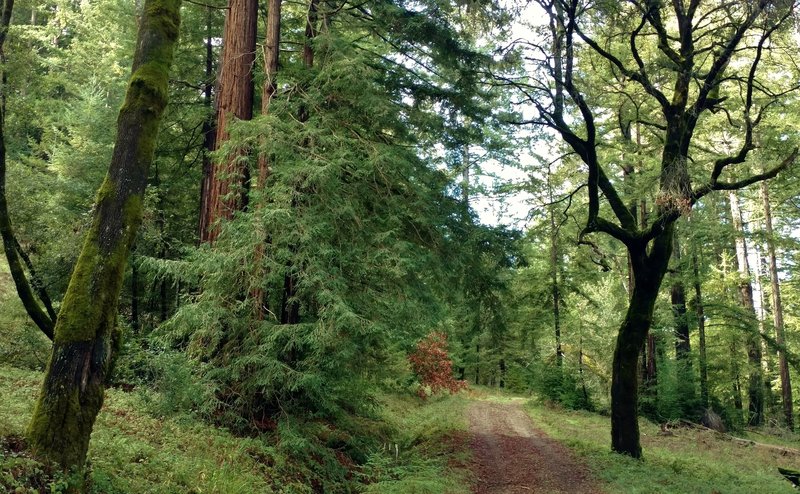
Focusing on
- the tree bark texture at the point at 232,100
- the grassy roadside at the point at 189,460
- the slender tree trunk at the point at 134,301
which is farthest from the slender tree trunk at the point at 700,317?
the slender tree trunk at the point at 134,301

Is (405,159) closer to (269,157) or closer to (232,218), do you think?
(269,157)

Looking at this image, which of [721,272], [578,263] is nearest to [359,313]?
[578,263]

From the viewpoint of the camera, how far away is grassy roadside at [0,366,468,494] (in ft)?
14.5

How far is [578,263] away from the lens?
21.5 meters

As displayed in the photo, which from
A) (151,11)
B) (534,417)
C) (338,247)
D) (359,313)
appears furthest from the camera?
(534,417)

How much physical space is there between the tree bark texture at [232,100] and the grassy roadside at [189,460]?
3.27 m

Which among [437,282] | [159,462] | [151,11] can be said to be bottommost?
[159,462]

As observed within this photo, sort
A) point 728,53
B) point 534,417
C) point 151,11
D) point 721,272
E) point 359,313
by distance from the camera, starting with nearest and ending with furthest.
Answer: point 151,11
point 359,313
point 728,53
point 534,417
point 721,272

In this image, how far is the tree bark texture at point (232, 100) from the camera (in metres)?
8.90

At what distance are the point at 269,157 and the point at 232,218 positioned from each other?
1252 millimetres

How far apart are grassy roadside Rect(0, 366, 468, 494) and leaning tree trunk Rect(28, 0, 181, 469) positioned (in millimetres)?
342

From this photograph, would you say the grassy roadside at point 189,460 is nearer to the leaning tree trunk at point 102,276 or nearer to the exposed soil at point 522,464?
the leaning tree trunk at point 102,276

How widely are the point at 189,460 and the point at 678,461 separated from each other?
9572 mm

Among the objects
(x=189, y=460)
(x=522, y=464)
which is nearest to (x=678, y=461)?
(x=522, y=464)
